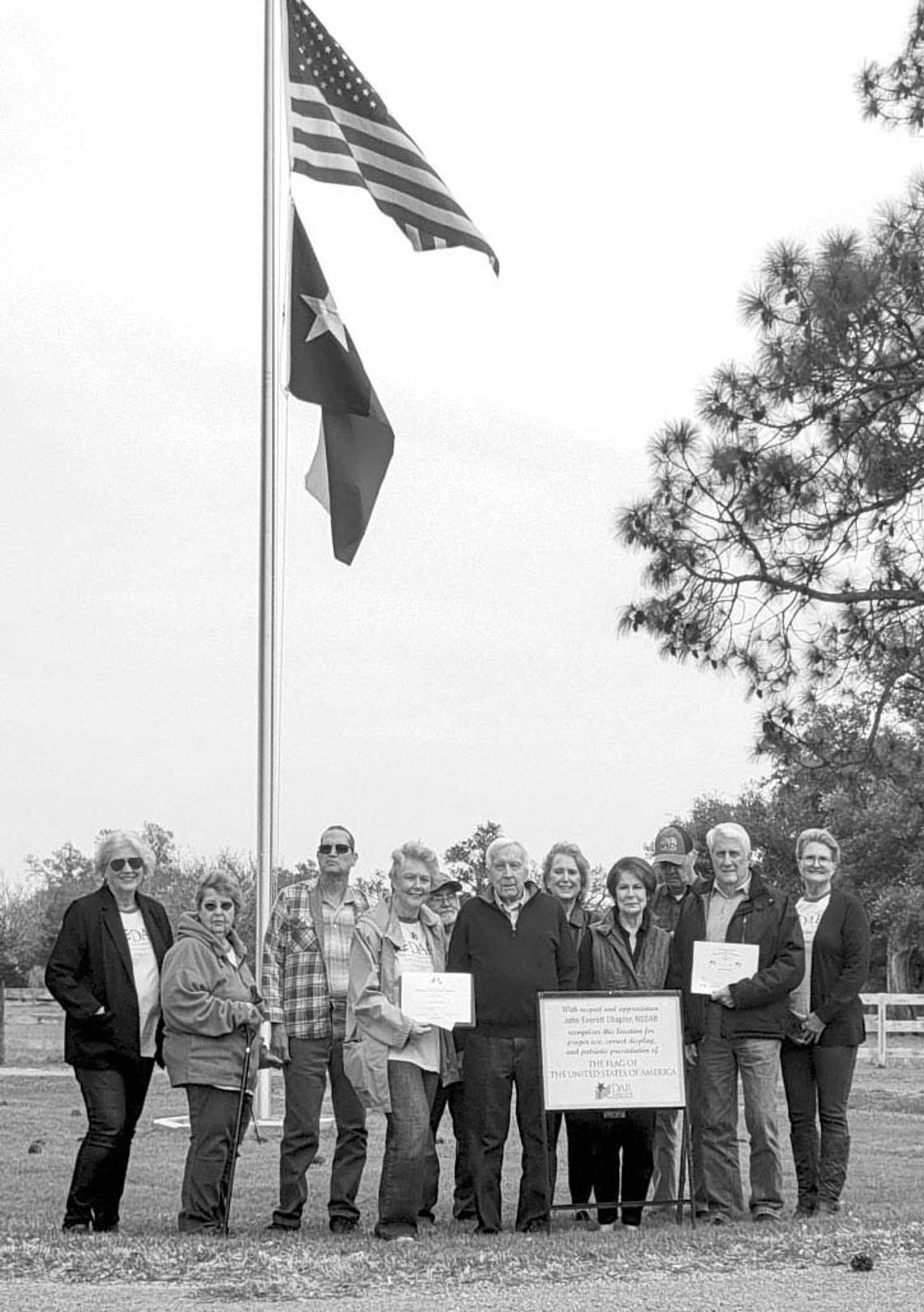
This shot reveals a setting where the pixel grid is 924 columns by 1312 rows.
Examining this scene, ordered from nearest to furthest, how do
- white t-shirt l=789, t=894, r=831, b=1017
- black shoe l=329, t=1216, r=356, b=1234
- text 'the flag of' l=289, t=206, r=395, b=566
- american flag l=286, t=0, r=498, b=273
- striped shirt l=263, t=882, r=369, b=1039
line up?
1. black shoe l=329, t=1216, r=356, b=1234
2. striped shirt l=263, t=882, r=369, b=1039
3. white t-shirt l=789, t=894, r=831, b=1017
4. text 'the flag of' l=289, t=206, r=395, b=566
5. american flag l=286, t=0, r=498, b=273

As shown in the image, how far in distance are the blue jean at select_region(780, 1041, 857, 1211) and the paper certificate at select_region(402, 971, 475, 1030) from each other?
181 centimetres

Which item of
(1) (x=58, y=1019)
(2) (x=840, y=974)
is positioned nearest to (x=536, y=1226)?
(2) (x=840, y=974)

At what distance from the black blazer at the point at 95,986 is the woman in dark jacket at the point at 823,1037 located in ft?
10.2

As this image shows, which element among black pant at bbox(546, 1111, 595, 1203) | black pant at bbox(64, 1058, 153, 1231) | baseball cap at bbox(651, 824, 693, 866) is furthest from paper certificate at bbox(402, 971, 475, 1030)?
→ baseball cap at bbox(651, 824, 693, 866)

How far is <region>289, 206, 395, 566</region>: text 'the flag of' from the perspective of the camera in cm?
1257

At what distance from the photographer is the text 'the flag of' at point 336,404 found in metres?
12.6

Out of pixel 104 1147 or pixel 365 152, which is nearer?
pixel 104 1147

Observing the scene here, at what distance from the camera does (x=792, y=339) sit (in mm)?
15031

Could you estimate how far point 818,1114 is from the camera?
9039 millimetres

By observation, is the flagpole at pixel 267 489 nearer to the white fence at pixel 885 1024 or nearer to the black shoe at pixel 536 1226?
the black shoe at pixel 536 1226

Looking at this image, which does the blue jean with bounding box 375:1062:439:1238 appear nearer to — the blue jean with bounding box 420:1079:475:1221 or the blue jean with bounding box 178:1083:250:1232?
the blue jean with bounding box 420:1079:475:1221

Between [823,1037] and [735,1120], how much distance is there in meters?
0.61

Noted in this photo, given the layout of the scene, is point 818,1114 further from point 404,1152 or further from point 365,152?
point 365,152

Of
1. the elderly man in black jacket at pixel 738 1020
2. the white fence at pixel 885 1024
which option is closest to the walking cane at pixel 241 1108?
the elderly man in black jacket at pixel 738 1020
